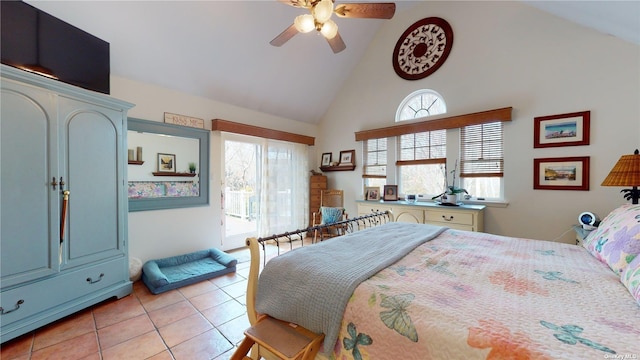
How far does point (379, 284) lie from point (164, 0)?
328cm

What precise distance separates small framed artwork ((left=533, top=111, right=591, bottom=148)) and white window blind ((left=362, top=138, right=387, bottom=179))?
6.37ft

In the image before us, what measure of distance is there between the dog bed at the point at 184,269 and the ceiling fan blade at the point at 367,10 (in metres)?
2.99

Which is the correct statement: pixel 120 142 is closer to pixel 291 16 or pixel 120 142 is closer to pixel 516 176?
pixel 291 16

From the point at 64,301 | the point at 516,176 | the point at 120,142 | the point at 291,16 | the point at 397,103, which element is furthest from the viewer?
the point at 397,103

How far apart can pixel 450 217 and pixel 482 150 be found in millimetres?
1016

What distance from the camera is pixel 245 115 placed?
3.99 metres

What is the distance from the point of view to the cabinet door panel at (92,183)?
2006 mm

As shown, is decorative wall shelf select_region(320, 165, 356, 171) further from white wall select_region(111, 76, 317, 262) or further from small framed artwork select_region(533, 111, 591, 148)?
small framed artwork select_region(533, 111, 591, 148)

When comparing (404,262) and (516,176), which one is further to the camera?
(516,176)

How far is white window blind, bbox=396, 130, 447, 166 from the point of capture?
3459 millimetres

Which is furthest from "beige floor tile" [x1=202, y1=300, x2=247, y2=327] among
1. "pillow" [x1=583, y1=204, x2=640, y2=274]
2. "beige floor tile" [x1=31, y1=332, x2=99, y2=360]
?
"pillow" [x1=583, y1=204, x2=640, y2=274]

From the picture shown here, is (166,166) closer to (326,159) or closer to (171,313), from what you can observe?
(171,313)

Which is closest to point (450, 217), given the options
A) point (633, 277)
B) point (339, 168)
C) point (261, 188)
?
point (633, 277)

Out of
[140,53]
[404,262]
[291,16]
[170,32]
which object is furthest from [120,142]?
Result: [404,262]
